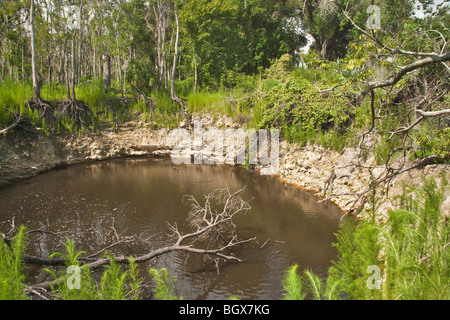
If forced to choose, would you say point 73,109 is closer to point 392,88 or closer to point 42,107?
point 42,107

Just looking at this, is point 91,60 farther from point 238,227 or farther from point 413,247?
point 413,247

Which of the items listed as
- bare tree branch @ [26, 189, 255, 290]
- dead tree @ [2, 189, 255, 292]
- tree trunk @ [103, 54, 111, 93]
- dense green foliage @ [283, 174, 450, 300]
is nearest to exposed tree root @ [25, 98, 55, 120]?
tree trunk @ [103, 54, 111, 93]

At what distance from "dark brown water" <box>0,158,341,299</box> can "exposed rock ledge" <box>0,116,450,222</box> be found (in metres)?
0.51

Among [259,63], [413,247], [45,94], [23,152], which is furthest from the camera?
[259,63]

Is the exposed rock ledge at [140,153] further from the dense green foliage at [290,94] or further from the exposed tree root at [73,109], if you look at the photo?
the exposed tree root at [73,109]

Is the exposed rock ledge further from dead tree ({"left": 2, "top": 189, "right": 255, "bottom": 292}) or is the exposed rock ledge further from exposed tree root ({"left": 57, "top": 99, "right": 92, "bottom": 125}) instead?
dead tree ({"left": 2, "top": 189, "right": 255, "bottom": 292})

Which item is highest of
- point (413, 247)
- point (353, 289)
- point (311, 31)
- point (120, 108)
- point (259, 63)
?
point (311, 31)

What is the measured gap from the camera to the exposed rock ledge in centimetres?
874

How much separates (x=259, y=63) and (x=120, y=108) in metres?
9.84

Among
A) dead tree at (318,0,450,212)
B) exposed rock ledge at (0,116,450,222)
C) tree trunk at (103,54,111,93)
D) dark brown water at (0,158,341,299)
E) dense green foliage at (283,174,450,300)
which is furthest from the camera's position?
tree trunk at (103,54,111,93)

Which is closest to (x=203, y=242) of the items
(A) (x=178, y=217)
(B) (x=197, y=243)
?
(B) (x=197, y=243)

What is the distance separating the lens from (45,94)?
12602mm

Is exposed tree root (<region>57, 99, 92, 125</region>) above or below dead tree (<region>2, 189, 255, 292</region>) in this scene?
above
